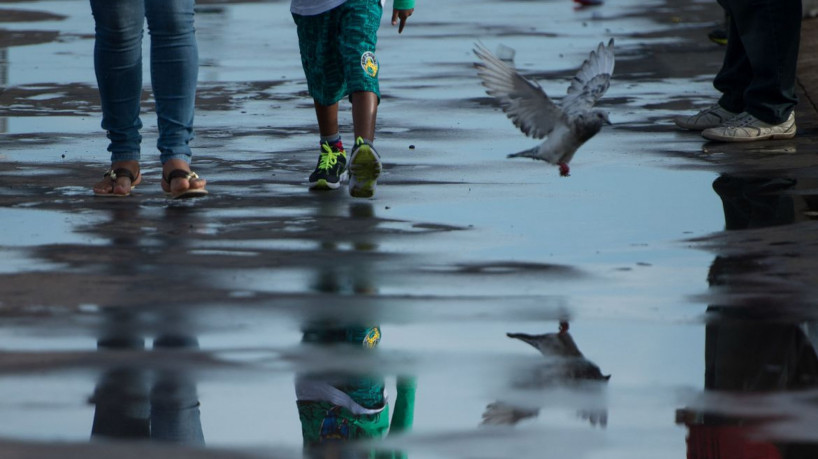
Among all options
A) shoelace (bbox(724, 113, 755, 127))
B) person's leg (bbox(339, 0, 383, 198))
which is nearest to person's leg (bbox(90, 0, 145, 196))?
person's leg (bbox(339, 0, 383, 198))

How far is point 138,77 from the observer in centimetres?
712

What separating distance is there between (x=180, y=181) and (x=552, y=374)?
9.52 ft

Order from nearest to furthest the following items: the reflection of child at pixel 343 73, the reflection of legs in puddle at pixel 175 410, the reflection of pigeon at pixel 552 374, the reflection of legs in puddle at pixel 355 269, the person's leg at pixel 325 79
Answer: the reflection of legs in puddle at pixel 175 410 → the reflection of pigeon at pixel 552 374 → the reflection of legs in puddle at pixel 355 269 → the reflection of child at pixel 343 73 → the person's leg at pixel 325 79

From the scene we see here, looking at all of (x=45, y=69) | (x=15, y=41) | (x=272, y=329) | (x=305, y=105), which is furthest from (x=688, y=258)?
(x=15, y=41)

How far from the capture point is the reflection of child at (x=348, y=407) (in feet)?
12.7

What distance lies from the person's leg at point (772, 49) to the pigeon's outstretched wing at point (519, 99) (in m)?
2.29

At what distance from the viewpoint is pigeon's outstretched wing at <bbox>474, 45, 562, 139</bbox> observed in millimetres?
6270

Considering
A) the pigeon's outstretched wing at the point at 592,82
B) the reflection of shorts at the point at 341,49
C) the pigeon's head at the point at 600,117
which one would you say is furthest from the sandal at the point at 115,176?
the pigeon's head at the point at 600,117

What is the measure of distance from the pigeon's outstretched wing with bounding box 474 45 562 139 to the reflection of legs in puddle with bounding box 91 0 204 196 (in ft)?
4.53

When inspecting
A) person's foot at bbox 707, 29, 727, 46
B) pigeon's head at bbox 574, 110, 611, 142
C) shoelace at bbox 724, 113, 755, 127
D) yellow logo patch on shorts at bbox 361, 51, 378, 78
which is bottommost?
pigeon's head at bbox 574, 110, 611, 142

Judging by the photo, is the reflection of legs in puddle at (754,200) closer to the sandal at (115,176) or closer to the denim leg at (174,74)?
the denim leg at (174,74)

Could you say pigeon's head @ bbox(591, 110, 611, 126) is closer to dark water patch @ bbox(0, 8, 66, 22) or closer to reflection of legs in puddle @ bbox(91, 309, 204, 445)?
reflection of legs in puddle @ bbox(91, 309, 204, 445)

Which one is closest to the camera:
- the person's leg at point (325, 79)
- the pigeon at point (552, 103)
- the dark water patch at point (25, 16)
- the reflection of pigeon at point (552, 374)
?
the reflection of pigeon at point (552, 374)

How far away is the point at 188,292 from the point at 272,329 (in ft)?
1.83
